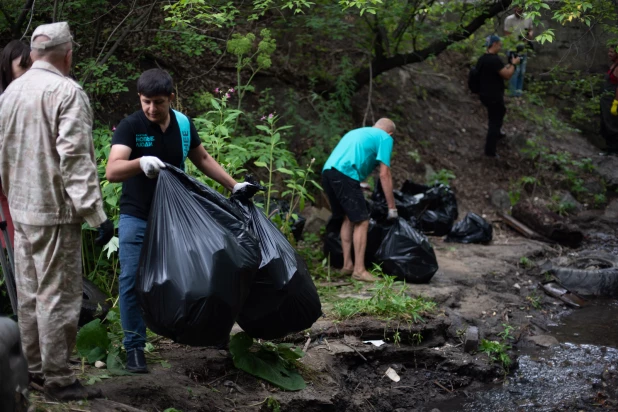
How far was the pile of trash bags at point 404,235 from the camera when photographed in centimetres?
661

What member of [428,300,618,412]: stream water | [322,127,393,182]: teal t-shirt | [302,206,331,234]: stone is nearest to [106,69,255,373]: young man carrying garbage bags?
[428,300,618,412]: stream water

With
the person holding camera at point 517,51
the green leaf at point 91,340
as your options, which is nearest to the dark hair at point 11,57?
the green leaf at point 91,340

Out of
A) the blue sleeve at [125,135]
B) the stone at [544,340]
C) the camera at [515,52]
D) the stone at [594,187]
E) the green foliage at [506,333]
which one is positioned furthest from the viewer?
the stone at [594,187]

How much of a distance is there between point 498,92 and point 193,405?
8.22 meters

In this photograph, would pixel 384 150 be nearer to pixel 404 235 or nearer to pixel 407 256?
pixel 404 235

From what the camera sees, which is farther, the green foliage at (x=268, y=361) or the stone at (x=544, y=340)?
the stone at (x=544, y=340)

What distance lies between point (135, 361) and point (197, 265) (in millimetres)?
788

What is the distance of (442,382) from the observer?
17.1 ft

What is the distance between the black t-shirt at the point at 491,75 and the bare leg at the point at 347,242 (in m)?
4.86

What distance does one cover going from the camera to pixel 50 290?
3.19m

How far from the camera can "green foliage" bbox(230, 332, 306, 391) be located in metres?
4.16

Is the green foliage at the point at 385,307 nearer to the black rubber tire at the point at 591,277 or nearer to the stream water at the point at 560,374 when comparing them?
the stream water at the point at 560,374

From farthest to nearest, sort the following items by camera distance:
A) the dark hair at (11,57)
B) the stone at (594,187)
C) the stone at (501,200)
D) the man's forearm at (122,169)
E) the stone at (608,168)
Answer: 1. the stone at (608,168)
2. the stone at (594,187)
3. the stone at (501,200)
4. the dark hair at (11,57)
5. the man's forearm at (122,169)

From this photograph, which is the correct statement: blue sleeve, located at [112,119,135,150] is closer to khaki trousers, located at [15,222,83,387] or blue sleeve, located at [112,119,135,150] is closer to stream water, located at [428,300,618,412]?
khaki trousers, located at [15,222,83,387]
